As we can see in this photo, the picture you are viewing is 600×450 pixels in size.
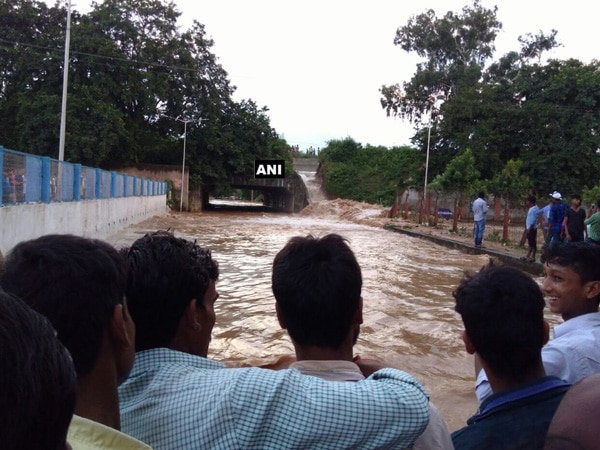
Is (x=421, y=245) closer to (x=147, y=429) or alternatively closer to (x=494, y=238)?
(x=494, y=238)

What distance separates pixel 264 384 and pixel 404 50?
44.8m

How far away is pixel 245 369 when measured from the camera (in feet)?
4.60

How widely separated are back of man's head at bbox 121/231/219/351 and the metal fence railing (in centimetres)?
808

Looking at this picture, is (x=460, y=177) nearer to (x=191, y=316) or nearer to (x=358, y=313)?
(x=358, y=313)

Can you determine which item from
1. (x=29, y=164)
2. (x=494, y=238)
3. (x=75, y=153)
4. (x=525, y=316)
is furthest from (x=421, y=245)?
(x=75, y=153)

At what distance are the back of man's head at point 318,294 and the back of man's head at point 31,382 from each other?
Result: 3.13ft

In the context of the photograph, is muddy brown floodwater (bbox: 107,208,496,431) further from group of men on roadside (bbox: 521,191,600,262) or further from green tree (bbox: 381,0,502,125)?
green tree (bbox: 381,0,502,125)

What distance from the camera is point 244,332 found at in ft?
22.3

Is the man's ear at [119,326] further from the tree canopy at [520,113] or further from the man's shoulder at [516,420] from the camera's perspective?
the tree canopy at [520,113]

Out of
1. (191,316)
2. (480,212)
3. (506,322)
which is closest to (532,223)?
(480,212)

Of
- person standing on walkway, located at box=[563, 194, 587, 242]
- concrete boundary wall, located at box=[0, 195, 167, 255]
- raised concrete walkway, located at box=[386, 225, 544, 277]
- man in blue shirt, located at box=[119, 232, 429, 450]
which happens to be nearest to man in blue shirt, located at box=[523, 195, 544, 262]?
raised concrete walkway, located at box=[386, 225, 544, 277]

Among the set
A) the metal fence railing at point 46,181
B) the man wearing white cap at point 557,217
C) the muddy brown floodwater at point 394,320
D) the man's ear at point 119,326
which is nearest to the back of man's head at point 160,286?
the man's ear at point 119,326

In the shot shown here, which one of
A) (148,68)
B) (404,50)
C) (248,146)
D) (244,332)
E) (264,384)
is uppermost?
(404,50)

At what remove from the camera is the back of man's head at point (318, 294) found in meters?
1.69
